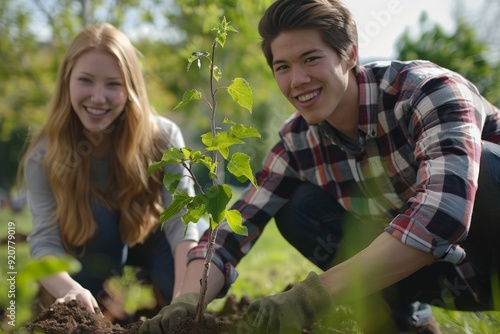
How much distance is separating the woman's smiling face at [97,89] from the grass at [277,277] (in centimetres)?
82

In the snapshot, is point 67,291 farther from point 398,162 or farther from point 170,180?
point 398,162

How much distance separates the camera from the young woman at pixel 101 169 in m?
2.54

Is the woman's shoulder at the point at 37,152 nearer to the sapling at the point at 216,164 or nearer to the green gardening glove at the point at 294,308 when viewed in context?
the sapling at the point at 216,164

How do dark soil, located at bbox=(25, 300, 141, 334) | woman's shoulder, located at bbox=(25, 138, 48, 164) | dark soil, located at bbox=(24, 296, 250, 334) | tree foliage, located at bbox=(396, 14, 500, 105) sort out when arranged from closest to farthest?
dark soil, located at bbox=(24, 296, 250, 334)
dark soil, located at bbox=(25, 300, 141, 334)
woman's shoulder, located at bbox=(25, 138, 48, 164)
tree foliage, located at bbox=(396, 14, 500, 105)

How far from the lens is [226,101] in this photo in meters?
5.66

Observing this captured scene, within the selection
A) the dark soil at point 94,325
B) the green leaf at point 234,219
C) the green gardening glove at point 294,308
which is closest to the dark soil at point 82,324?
the dark soil at point 94,325

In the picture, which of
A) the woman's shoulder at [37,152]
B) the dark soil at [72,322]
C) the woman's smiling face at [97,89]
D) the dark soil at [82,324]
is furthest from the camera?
the woman's shoulder at [37,152]

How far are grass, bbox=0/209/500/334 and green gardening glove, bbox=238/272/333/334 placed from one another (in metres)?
0.53

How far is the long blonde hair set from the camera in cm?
258

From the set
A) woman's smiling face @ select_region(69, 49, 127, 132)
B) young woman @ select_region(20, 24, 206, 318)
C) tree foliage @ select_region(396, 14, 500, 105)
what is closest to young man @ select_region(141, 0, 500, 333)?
young woman @ select_region(20, 24, 206, 318)

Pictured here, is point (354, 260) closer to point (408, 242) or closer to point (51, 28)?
point (408, 242)

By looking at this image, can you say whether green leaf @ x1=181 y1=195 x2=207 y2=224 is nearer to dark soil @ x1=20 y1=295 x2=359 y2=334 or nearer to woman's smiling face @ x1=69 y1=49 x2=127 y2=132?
dark soil @ x1=20 y1=295 x2=359 y2=334

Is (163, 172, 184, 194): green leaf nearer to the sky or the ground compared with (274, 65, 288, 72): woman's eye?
nearer to the ground

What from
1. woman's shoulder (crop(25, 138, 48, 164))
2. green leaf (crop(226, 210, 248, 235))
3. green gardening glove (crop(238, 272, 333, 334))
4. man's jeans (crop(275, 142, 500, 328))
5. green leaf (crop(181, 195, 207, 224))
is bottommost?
man's jeans (crop(275, 142, 500, 328))
